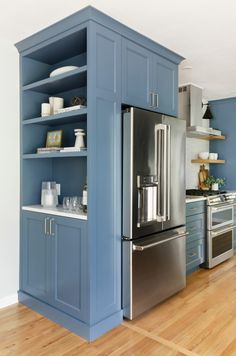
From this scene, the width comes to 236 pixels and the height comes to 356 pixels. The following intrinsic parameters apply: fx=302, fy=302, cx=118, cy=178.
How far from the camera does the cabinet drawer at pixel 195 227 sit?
3.68m

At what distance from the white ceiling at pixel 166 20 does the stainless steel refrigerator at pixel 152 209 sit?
0.72 meters

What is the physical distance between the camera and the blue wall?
522 cm

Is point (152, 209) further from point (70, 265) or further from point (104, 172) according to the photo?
point (70, 265)

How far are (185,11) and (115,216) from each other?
1.71m

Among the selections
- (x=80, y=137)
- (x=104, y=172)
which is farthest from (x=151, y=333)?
(x=80, y=137)

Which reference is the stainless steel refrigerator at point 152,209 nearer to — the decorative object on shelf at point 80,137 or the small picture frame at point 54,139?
the decorative object on shelf at point 80,137

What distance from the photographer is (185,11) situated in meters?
2.32

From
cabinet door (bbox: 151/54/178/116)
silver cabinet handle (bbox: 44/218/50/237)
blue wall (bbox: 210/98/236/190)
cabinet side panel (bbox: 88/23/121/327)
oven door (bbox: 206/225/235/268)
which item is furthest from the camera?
blue wall (bbox: 210/98/236/190)

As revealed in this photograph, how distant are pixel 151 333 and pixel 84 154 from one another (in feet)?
5.07

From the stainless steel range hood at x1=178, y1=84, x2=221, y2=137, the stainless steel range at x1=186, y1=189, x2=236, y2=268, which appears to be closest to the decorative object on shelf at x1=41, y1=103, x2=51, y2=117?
the stainless steel range hood at x1=178, y1=84, x2=221, y2=137

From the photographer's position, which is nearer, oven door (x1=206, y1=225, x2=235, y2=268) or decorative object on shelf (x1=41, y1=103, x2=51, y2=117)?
decorative object on shelf (x1=41, y1=103, x2=51, y2=117)

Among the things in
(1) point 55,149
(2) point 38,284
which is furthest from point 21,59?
(2) point 38,284

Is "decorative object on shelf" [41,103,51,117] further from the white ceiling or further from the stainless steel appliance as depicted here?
the stainless steel appliance

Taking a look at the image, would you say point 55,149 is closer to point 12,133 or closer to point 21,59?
point 12,133
